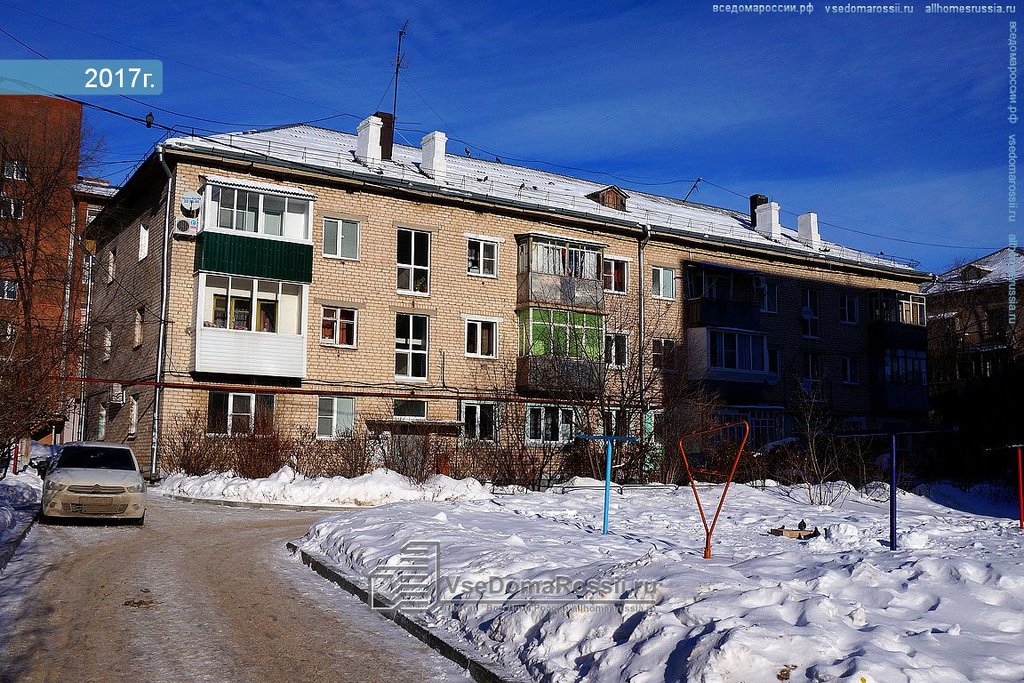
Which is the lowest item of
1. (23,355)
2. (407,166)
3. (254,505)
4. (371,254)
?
(254,505)

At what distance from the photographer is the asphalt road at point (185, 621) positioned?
733 centimetres

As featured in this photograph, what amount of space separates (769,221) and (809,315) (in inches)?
257

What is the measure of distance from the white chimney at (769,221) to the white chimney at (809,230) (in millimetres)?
1589

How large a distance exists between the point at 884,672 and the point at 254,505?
59.9 ft

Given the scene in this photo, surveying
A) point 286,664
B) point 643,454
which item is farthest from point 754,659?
point 643,454

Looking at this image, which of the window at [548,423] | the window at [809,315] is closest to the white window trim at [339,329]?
the window at [548,423]

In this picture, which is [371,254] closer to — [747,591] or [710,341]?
[710,341]

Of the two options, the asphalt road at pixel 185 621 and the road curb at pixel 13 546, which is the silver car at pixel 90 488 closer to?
the road curb at pixel 13 546

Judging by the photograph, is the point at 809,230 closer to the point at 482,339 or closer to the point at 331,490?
the point at 482,339

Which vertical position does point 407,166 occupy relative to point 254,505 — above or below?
above

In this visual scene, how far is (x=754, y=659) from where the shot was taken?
585 centimetres

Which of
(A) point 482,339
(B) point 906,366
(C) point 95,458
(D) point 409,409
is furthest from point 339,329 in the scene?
(B) point 906,366

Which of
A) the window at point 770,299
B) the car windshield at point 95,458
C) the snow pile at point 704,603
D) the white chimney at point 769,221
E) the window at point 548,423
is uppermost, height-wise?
the white chimney at point 769,221

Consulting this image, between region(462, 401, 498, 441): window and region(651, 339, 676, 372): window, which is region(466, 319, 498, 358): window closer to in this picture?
region(462, 401, 498, 441): window
